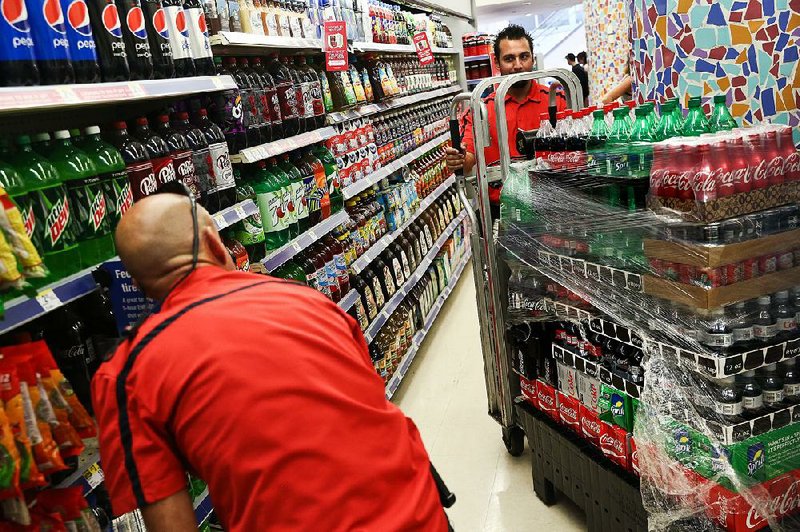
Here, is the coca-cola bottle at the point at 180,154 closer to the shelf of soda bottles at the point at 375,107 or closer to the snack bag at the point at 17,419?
the snack bag at the point at 17,419

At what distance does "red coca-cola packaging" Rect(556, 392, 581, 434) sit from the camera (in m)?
2.81

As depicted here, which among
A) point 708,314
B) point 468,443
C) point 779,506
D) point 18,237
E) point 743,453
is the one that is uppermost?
point 18,237

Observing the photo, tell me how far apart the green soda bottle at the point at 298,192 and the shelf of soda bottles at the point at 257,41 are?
0.52 m

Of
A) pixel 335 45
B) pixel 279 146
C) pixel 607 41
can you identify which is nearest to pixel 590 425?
pixel 279 146

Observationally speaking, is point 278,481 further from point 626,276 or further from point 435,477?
point 626,276

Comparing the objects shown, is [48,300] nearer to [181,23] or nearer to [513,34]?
[181,23]

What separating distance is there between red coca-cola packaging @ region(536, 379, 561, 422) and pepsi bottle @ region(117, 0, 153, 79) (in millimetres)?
1951

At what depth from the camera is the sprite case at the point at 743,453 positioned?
2096 millimetres

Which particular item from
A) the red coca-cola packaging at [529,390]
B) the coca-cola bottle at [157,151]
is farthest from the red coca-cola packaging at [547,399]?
the coca-cola bottle at [157,151]

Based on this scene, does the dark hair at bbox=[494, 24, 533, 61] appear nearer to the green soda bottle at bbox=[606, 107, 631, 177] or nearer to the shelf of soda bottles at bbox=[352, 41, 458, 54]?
the shelf of soda bottles at bbox=[352, 41, 458, 54]

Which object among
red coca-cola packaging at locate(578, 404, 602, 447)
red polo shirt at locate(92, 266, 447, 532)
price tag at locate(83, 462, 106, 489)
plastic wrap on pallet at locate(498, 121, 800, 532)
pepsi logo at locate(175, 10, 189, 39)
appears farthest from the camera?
red coca-cola packaging at locate(578, 404, 602, 447)

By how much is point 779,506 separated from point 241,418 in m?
1.76

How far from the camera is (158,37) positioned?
2.24 m

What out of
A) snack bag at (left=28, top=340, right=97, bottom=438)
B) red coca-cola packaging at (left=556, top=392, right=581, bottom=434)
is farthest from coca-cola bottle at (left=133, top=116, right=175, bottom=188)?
red coca-cola packaging at (left=556, top=392, right=581, bottom=434)
